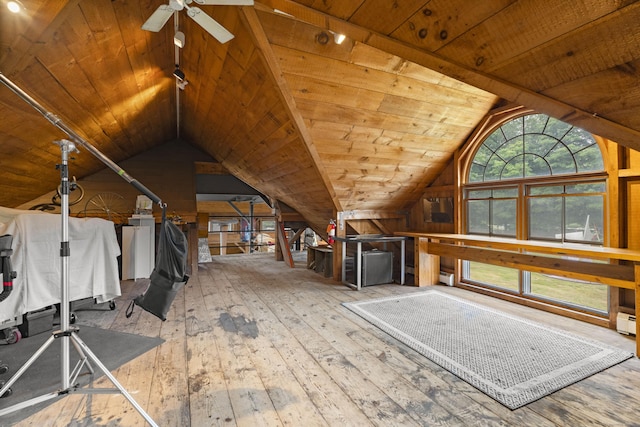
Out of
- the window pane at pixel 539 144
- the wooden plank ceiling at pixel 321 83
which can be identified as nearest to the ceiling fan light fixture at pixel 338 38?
the wooden plank ceiling at pixel 321 83

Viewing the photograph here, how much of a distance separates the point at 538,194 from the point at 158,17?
4.15 metres

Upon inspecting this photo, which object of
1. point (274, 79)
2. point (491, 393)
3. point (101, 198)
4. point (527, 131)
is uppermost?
point (274, 79)

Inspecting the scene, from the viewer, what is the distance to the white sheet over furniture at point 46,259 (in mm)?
Answer: 2262

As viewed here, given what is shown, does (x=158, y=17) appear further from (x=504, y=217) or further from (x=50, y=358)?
(x=504, y=217)

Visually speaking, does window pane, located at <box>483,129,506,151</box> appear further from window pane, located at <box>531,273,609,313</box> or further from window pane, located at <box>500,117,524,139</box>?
window pane, located at <box>531,273,609,313</box>

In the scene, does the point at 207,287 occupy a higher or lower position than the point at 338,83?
lower

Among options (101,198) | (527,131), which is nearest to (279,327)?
(527,131)

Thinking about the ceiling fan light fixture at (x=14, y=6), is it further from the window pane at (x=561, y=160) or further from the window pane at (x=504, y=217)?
the window pane at (x=504, y=217)

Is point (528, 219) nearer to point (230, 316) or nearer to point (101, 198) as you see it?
point (230, 316)

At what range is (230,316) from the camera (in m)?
3.18

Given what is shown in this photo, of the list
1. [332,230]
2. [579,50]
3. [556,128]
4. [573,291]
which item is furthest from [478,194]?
[579,50]

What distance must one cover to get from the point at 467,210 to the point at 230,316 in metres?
3.59

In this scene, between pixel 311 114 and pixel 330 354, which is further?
pixel 311 114

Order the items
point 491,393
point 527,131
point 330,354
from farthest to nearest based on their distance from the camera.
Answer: point 527,131, point 330,354, point 491,393
